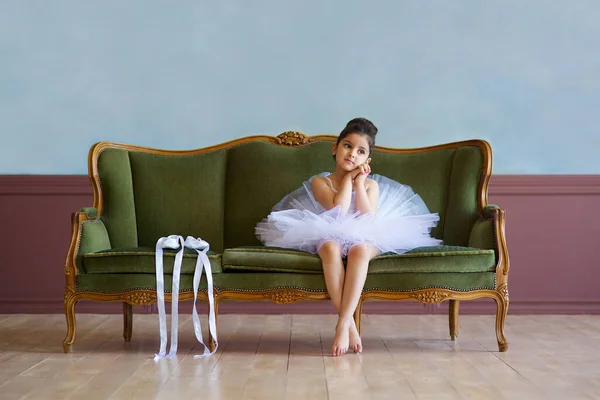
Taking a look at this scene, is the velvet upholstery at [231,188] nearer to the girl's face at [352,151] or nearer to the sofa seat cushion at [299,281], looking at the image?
the sofa seat cushion at [299,281]

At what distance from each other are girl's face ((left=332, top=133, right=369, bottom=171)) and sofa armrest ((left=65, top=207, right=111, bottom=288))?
117 centimetres

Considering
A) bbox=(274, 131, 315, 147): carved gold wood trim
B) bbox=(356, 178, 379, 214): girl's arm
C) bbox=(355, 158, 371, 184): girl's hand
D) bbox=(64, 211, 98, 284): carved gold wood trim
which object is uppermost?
bbox=(274, 131, 315, 147): carved gold wood trim

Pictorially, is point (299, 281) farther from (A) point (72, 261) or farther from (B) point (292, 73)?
(B) point (292, 73)

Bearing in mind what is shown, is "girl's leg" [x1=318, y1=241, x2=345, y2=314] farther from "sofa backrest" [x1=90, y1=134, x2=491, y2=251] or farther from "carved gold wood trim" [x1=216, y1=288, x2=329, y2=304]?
"sofa backrest" [x1=90, y1=134, x2=491, y2=251]

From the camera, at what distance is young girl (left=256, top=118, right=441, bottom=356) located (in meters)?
3.20

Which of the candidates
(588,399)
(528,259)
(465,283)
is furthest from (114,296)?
(528,259)

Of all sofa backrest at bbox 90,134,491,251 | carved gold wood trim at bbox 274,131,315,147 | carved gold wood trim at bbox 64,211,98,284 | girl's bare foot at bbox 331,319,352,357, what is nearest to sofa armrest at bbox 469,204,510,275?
sofa backrest at bbox 90,134,491,251

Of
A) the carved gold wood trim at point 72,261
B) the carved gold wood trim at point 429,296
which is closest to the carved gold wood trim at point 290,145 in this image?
the carved gold wood trim at point 72,261

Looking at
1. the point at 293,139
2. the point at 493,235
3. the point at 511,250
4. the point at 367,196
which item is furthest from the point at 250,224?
the point at 511,250

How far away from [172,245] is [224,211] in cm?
81

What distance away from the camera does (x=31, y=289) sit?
461 cm

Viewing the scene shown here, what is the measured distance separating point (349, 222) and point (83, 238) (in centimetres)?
118

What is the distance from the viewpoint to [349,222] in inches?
Answer: 130

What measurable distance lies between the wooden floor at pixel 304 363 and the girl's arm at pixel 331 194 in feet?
2.09
